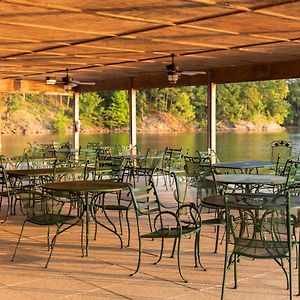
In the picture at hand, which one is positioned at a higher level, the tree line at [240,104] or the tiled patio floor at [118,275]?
the tree line at [240,104]

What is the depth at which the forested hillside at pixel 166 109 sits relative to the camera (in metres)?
49.4

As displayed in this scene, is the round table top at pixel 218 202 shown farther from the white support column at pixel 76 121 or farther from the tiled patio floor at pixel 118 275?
the white support column at pixel 76 121

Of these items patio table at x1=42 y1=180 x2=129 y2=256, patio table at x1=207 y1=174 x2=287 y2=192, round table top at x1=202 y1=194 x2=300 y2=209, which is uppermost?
patio table at x1=207 y1=174 x2=287 y2=192

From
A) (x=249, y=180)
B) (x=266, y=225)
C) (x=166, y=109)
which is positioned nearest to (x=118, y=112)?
(x=166, y=109)

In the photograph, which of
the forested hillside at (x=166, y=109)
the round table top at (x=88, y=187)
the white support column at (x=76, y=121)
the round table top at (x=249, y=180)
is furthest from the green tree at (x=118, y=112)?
the round table top at (x=88, y=187)

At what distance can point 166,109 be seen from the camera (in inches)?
2105

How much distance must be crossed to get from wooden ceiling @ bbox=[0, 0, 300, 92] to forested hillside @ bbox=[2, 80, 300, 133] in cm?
3766

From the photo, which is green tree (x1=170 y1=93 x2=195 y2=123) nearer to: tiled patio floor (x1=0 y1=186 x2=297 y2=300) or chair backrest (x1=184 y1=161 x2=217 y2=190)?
chair backrest (x1=184 y1=161 x2=217 y2=190)

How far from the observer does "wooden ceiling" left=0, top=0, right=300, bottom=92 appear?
5188 mm

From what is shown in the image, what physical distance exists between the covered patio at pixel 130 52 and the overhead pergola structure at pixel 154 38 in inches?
0.4

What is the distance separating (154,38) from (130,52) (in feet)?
4.81

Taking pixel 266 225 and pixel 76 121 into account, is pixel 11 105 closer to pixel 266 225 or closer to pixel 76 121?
pixel 76 121

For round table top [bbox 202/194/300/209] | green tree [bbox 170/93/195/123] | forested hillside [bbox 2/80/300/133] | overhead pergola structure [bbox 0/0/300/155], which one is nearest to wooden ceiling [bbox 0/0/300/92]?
overhead pergola structure [bbox 0/0/300/155]

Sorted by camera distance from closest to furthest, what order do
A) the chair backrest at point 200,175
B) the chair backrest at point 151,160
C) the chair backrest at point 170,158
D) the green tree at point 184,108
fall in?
the chair backrest at point 200,175, the chair backrest at point 151,160, the chair backrest at point 170,158, the green tree at point 184,108
